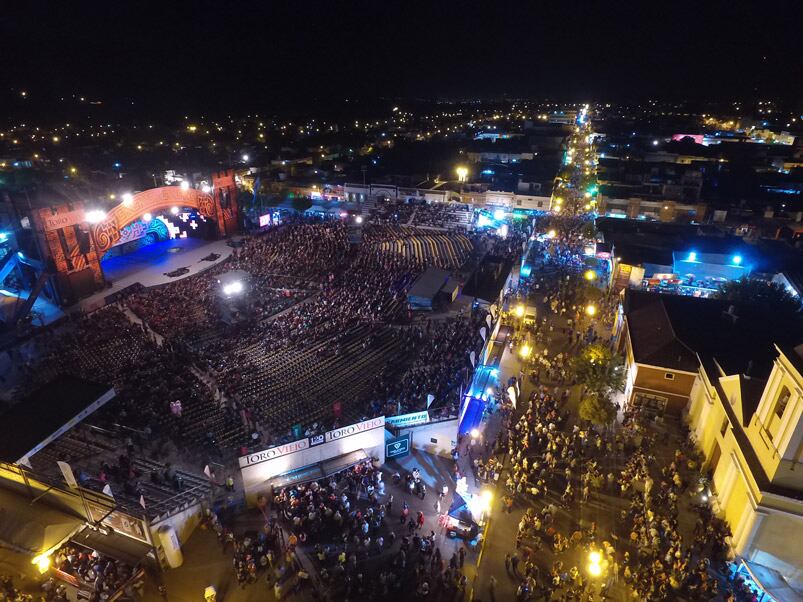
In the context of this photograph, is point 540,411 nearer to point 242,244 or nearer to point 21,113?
point 242,244

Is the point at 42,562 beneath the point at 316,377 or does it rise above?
above

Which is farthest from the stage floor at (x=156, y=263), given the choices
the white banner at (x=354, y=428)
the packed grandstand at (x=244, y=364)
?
the white banner at (x=354, y=428)

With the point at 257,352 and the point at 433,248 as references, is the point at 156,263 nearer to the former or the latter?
the point at 257,352

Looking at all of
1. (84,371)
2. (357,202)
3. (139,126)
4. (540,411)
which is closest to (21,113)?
(139,126)

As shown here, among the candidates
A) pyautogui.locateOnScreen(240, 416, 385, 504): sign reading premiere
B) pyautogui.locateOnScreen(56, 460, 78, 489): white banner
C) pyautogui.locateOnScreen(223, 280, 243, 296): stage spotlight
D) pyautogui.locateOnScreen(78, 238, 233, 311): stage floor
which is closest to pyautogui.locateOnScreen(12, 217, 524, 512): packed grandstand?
pyautogui.locateOnScreen(56, 460, 78, 489): white banner

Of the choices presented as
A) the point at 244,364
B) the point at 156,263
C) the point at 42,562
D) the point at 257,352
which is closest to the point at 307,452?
the point at 42,562

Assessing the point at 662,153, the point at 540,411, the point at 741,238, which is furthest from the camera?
the point at 662,153

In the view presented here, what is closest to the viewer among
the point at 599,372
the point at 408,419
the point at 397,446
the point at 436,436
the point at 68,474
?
the point at 68,474
